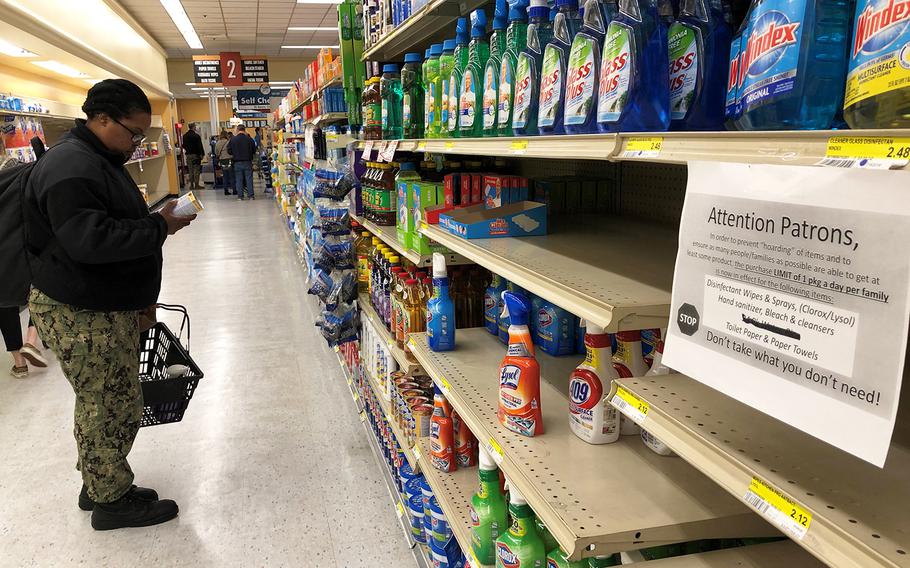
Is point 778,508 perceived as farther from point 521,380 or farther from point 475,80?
point 475,80

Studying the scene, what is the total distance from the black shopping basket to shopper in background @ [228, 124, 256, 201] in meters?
13.1

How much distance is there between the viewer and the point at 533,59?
1483 mm

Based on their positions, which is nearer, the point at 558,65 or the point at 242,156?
the point at 558,65

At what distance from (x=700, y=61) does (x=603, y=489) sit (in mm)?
815

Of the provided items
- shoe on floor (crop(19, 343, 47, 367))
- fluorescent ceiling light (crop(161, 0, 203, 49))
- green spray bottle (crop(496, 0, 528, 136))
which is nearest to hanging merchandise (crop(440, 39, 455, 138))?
green spray bottle (crop(496, 0, 528, 136))

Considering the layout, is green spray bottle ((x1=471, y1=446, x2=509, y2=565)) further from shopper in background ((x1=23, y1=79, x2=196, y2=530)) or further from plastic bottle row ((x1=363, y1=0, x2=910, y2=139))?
shopper in background ((x1=23, y1=79, x2=196, y2=530))

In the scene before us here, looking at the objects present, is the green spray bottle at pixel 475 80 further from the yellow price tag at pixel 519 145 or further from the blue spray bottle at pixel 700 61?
the blue spray bottle at pixel 700 61

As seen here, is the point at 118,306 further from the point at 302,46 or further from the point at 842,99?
the point at 302,46

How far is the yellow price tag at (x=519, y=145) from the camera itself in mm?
1394

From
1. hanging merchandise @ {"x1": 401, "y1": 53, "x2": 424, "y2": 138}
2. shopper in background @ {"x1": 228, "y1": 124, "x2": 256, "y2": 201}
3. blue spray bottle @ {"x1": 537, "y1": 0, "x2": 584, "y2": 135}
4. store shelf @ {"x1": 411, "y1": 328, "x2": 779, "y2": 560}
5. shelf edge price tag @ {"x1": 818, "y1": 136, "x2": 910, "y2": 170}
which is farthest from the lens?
shopper in background @ {"x1": 228, "y1": 124, "x2": 256, "y2": 201}

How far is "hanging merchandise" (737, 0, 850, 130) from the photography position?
75 centimetres

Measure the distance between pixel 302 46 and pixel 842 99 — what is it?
19201mm

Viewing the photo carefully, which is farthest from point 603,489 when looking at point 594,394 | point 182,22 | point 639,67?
point 182,22

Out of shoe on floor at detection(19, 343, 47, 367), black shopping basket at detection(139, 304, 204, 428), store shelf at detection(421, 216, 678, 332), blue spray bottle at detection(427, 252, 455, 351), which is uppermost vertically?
store shelf at detection(421, 216, 678, 332)
